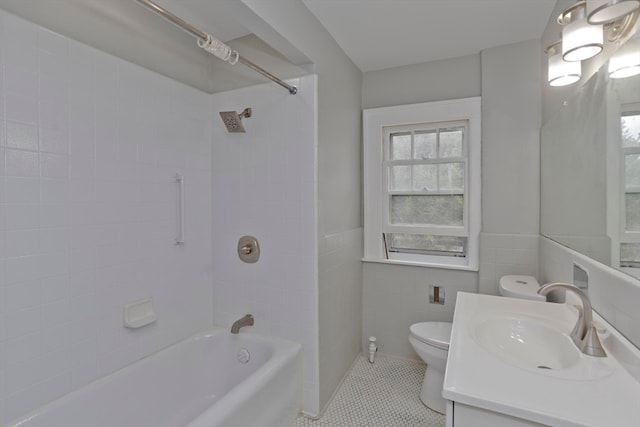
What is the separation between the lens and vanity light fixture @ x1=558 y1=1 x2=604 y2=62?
1125 millimetres

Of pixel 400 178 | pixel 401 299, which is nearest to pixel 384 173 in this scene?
pixel 400 178

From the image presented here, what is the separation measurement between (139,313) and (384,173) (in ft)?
6.66

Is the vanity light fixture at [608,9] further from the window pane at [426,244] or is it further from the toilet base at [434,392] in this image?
the toilet base at [434,392]

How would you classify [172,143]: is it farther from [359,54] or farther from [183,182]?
[359,54]

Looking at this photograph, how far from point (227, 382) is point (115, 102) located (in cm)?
182

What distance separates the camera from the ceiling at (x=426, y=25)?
1782 mm

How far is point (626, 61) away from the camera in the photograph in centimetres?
102

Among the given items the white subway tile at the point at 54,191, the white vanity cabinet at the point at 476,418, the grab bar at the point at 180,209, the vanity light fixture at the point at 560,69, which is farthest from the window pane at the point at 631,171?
the white subway tile at the point at 54,191

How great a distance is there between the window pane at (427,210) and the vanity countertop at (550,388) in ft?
4.84

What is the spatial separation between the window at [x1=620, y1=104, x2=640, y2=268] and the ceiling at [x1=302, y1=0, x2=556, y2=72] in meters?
1.15

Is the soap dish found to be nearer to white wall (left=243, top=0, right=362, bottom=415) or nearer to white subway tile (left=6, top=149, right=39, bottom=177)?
white subway tile (left=6, top=149, right=39, bottom=177)

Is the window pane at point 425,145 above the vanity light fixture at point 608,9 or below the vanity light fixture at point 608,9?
below

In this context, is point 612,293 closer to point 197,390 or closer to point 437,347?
point 437,347

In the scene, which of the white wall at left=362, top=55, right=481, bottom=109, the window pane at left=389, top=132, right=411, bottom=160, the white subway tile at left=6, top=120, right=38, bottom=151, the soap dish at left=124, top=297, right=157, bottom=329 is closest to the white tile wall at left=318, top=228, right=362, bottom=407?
the window pane at left=389, top=132, right=411, bottom=160
